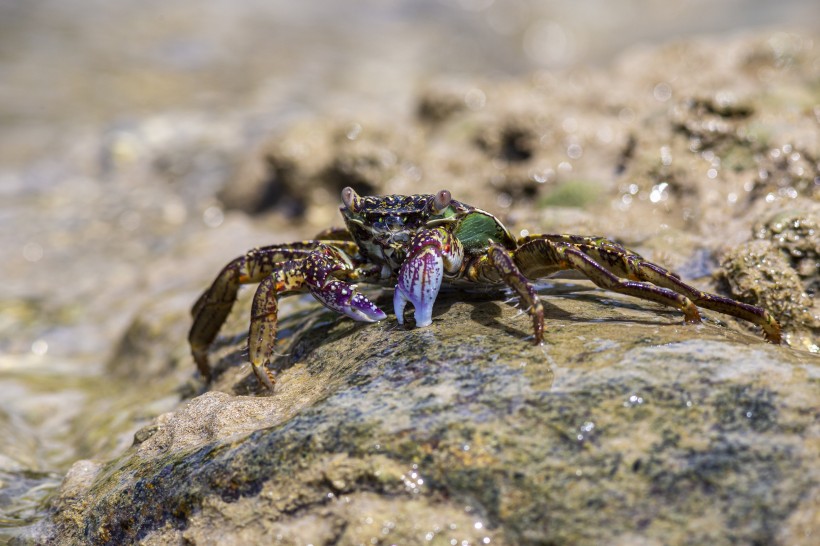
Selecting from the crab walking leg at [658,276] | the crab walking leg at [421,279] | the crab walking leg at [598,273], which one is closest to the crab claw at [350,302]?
the crab walking leg at [421,279]

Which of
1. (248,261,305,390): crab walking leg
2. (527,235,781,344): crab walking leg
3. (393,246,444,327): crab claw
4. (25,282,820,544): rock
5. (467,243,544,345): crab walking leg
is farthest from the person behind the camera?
(248,261,305,390): crab walking leg

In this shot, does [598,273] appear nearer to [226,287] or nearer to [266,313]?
[266,313]

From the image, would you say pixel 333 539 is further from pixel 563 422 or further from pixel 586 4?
pixel 586 4

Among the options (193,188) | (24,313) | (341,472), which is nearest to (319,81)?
(193,188)

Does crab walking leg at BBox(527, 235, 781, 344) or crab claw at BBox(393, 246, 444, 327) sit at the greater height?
crab claw at BBox(393, 246, 444, 327)

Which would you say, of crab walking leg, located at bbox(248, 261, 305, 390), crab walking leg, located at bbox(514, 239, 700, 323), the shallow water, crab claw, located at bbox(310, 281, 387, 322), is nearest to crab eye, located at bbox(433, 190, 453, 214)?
crab walking leg, located at bbox(514, 239, 700, 323)

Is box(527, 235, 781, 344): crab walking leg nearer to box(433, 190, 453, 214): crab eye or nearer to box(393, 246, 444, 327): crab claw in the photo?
box(433, 190, 453, 214): crab eye
